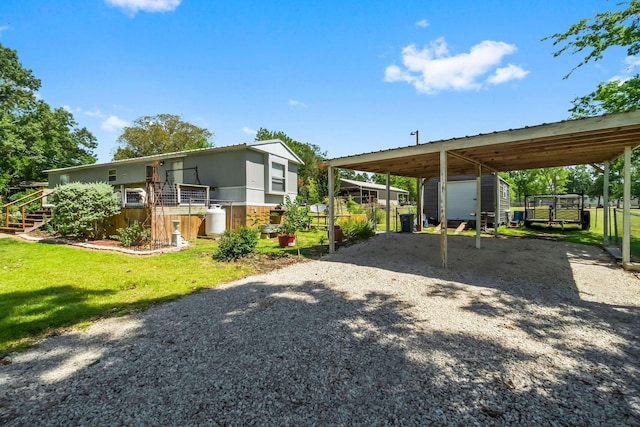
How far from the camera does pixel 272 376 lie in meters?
2.46

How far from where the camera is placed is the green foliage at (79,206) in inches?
376

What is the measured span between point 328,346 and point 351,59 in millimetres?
11178

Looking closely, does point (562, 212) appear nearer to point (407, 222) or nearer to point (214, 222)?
point (407, 222)

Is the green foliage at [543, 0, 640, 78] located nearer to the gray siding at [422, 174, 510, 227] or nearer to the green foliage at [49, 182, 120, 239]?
the gray siding at [422, 174, 510, 227]

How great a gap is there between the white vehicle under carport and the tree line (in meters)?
1.37

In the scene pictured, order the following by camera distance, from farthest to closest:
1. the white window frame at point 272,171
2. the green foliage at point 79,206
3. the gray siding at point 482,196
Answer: the gray siding at point 482,196 → the white window frame at point 272,171 → the green foliage at point 79,206

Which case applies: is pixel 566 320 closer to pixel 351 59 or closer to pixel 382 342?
pixel 382 342

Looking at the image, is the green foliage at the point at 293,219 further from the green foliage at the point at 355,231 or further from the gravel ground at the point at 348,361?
the gravel ground at the point at 348,361

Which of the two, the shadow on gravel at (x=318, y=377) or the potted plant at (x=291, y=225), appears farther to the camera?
the potted plant at (x=291, y=225)

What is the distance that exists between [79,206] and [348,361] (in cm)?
1075

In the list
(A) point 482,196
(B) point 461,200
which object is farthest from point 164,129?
(A) point 482,196

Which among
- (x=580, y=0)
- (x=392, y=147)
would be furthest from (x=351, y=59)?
(x=580, y=0)

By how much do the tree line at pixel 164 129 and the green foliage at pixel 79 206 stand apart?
25.7ft

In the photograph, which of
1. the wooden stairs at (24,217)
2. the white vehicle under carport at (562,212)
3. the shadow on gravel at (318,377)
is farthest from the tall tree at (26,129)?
the white vehicle under carport at (562,212)
